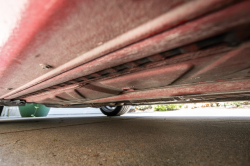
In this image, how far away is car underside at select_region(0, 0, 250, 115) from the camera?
0.34 metres

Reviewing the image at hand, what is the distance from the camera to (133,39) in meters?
0.45

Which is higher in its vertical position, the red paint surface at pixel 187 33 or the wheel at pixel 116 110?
the red paint surface at pixel 187 33

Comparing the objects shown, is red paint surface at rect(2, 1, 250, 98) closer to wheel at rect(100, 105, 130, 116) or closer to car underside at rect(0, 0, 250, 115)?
car underside at rect(0, 0, 250, 115)

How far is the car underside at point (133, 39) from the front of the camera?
1.11ft

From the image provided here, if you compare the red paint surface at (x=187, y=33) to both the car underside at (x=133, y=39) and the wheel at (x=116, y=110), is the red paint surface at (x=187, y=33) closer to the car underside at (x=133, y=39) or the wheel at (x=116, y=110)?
the car underside at (x=133, y=39)

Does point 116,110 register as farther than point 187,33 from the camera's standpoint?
Yes

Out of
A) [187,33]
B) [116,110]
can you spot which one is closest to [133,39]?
[187,33]

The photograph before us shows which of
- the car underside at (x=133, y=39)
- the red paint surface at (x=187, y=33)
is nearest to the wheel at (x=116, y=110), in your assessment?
the car underside at (x=133, y=39)

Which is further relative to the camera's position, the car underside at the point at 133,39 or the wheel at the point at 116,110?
the wheel at the point at 116,110

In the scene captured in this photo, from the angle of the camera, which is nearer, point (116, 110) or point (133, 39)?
point (133, 39)

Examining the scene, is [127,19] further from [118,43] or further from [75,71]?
[75,71]

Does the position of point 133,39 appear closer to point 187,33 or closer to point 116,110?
point 187,33

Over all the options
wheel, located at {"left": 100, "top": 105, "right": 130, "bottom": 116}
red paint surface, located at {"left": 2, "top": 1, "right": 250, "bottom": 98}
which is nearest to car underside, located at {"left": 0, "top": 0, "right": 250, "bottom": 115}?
red paint surface, located at {"left": 2, "top": 1, "right": 250, "bottom": 98}

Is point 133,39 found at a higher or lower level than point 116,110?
higher
